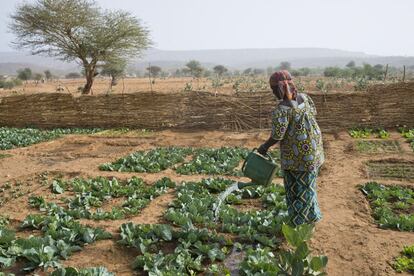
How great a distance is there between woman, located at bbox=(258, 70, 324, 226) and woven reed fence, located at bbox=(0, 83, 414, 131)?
330 inches

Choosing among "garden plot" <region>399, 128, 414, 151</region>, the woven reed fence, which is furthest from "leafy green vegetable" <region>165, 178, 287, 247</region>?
the woven reed fence

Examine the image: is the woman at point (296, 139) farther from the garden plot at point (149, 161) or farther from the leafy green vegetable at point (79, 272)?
the garden plot at point (149, 161)

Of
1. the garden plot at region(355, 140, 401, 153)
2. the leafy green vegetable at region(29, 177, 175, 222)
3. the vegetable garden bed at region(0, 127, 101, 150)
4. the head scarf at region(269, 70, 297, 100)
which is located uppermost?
the head scarf at region(269, 70, 297, 100)

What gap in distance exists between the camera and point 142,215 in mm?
5945

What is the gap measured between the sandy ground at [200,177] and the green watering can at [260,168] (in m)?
1.02

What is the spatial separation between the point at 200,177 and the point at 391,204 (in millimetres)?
3320

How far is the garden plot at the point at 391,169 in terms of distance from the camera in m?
7.70

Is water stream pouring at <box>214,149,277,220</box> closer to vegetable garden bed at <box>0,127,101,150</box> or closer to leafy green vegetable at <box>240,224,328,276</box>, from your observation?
leafy green vegetable at <box>240,224,328,276</box>

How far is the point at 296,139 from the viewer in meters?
4.35


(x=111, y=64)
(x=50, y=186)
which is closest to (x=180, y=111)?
(x=50, y=186)

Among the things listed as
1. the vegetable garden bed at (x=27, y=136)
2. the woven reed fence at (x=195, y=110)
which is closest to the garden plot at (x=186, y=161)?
the woven reed fence at (x=195, y=110)

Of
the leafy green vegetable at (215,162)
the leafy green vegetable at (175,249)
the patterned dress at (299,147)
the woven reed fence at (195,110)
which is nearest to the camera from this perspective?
the leafy green vegetable at (175,249)

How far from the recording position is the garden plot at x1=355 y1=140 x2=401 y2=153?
9742mm

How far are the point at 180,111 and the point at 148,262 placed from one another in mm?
9957
